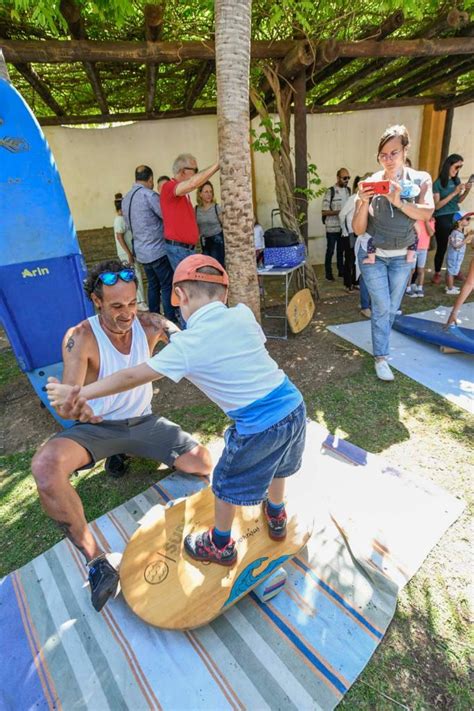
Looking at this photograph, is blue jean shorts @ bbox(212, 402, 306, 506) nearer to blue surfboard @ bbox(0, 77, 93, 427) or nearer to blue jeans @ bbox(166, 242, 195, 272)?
blue surfboard @ bbox(0, 77, 93, 427)

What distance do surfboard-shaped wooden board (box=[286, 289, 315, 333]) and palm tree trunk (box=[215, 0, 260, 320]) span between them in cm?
88

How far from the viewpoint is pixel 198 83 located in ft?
22.5

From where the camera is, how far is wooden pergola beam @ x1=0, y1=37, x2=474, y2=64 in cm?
442

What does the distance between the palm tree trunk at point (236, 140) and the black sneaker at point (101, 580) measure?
2.64m

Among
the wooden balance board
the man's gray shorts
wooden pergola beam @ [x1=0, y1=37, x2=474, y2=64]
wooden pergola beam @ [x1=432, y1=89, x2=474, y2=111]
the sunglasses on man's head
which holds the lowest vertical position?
the wooden balance board

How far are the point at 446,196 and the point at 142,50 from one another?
507 centimetres

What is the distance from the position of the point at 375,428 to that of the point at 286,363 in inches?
55.7

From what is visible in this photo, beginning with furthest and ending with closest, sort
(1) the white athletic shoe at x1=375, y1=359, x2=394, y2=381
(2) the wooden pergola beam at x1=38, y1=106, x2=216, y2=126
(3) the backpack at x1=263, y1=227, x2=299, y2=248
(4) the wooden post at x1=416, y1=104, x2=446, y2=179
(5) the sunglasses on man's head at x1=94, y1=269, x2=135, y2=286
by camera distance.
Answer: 1. (4) the wooden post at x1=416, y1=104, x2=446, y2=179
2. (2) the wooden pergola beam at x1=38, y1=106, x2=216, y2=126
3. (3) the backpack at x1=263, y1=227, x2=299, y2=248
4. (1) the white athletic shoe at x1=375, y1=359, x2=394, y2=381
5. (5) the sunglasses on man's head at x1=94, y1=269, x2=135, y2=286

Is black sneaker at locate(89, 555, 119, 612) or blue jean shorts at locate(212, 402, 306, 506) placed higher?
blue jean shorts at locate(212, 402, 306, 506)

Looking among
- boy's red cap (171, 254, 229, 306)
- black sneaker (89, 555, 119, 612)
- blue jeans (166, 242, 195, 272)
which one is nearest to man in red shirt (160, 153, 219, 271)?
blue jeans (166, 242, 195, 272)

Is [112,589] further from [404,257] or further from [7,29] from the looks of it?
[7,29]

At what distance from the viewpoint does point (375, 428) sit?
315 cm

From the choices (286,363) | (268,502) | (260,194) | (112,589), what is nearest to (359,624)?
(268,502)

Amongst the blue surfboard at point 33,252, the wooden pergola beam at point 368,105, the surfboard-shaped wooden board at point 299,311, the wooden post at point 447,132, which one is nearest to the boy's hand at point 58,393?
the blue surfboard at point 33,252
